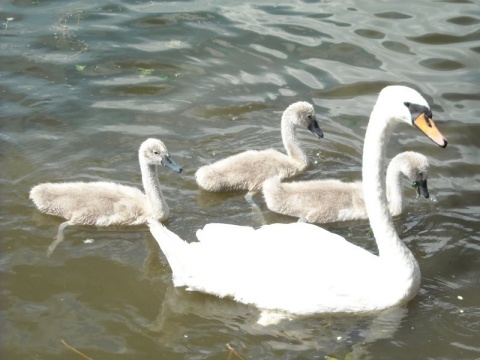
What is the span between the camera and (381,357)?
6.14 metres

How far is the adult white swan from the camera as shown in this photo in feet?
20.7

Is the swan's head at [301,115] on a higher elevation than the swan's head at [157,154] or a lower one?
higher

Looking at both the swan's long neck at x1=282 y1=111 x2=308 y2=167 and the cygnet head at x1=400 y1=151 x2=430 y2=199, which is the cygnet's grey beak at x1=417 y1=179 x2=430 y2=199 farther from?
the swan's long neck at x1=282 y1=111 x2=308 y2=167

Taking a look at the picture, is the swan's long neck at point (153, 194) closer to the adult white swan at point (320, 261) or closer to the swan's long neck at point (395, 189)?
the adult white swan at point (320, 261)

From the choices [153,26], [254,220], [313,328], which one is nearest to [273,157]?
[254,220]

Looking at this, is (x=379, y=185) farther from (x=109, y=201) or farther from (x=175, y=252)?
(x=109, y=201)

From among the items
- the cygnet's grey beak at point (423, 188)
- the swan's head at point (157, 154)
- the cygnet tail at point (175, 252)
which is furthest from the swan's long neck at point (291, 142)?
the cygnet tail at point (175, 252)

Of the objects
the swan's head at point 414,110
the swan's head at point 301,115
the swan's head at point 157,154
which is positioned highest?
the swan's head at point 414,110

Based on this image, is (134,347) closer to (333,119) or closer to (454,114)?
(333,119)

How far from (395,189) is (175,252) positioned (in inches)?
90.0

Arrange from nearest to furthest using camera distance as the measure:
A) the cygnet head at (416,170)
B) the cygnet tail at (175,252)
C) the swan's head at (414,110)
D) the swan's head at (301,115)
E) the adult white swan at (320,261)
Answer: the swan's head at (414,110) → the adult white swan at (320,261) → the cygnet tail at (175,252) → the cygnet head at (416,170) → the swan's head at (301,115)

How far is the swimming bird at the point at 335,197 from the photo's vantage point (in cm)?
788

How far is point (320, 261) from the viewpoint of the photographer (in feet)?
20.9

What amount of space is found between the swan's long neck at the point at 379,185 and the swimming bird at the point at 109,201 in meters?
1.85
